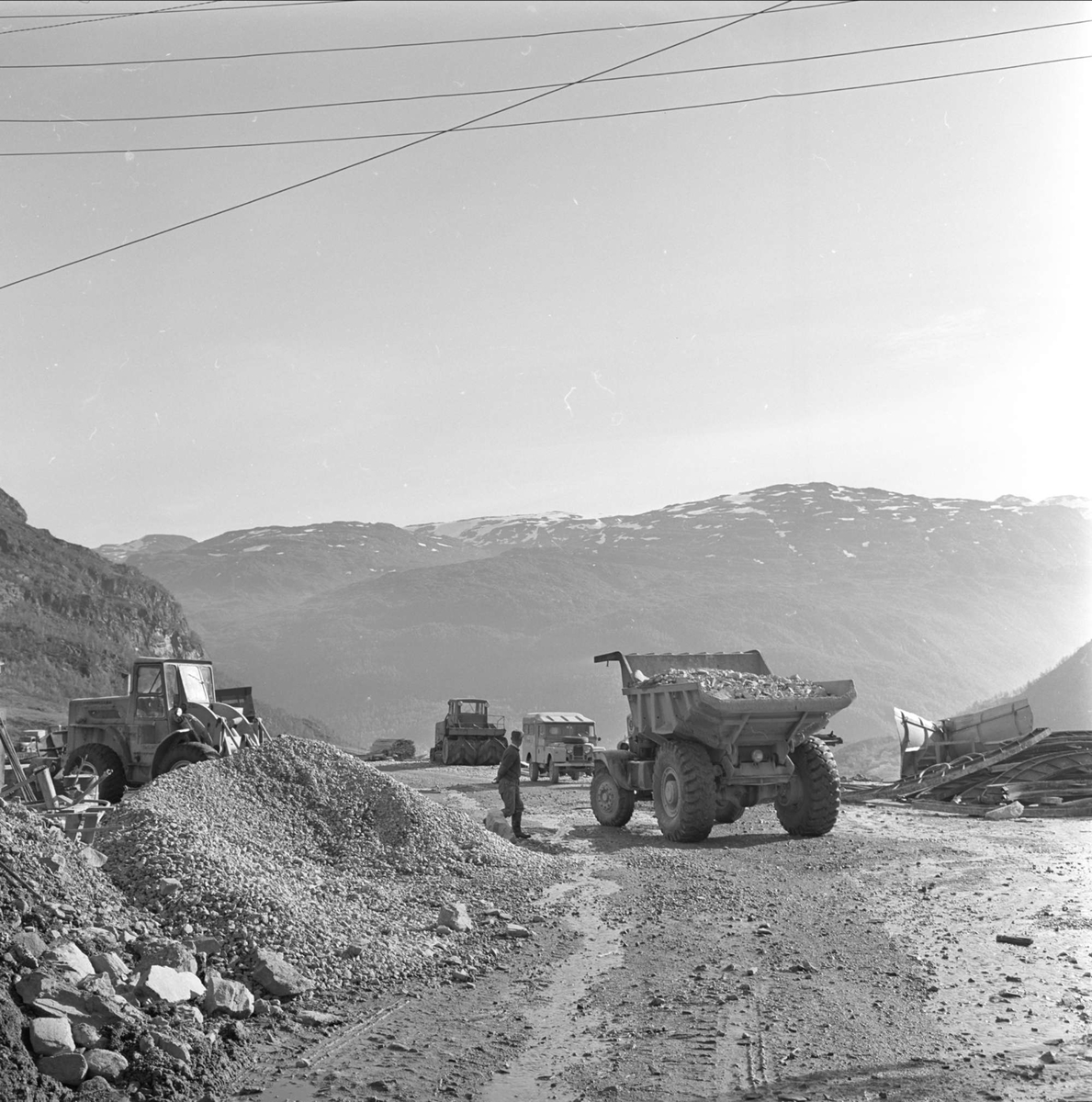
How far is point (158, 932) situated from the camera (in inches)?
286

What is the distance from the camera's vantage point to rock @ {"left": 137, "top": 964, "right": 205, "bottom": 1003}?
19.8ft

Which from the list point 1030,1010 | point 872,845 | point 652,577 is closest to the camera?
point 1030,1010

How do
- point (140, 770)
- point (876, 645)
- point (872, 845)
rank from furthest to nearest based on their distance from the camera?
point (876, 645)
point (140, 770)
point (872, 845)

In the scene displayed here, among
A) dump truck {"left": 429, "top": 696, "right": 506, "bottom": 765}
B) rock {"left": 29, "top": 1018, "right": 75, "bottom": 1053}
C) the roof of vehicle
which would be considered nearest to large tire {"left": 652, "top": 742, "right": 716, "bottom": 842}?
rock {"left": 29, "top": 1018, "right": 75, "bottom": 1053}

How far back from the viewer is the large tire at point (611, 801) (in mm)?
16062

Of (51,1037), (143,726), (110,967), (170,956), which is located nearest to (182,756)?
(143,726)

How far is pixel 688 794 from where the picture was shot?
14117mm

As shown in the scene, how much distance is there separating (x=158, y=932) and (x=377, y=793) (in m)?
4.81

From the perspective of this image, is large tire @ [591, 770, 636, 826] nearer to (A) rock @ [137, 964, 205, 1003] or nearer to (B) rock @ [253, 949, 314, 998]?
(B) rock @ [253, 949, 314, 998]

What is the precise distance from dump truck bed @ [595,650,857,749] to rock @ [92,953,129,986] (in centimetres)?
882

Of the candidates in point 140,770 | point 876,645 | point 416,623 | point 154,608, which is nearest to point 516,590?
point 416,623

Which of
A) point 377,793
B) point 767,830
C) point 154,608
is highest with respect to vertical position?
point 154,608

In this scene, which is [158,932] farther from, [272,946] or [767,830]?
[767,830]

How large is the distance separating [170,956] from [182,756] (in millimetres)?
11587
